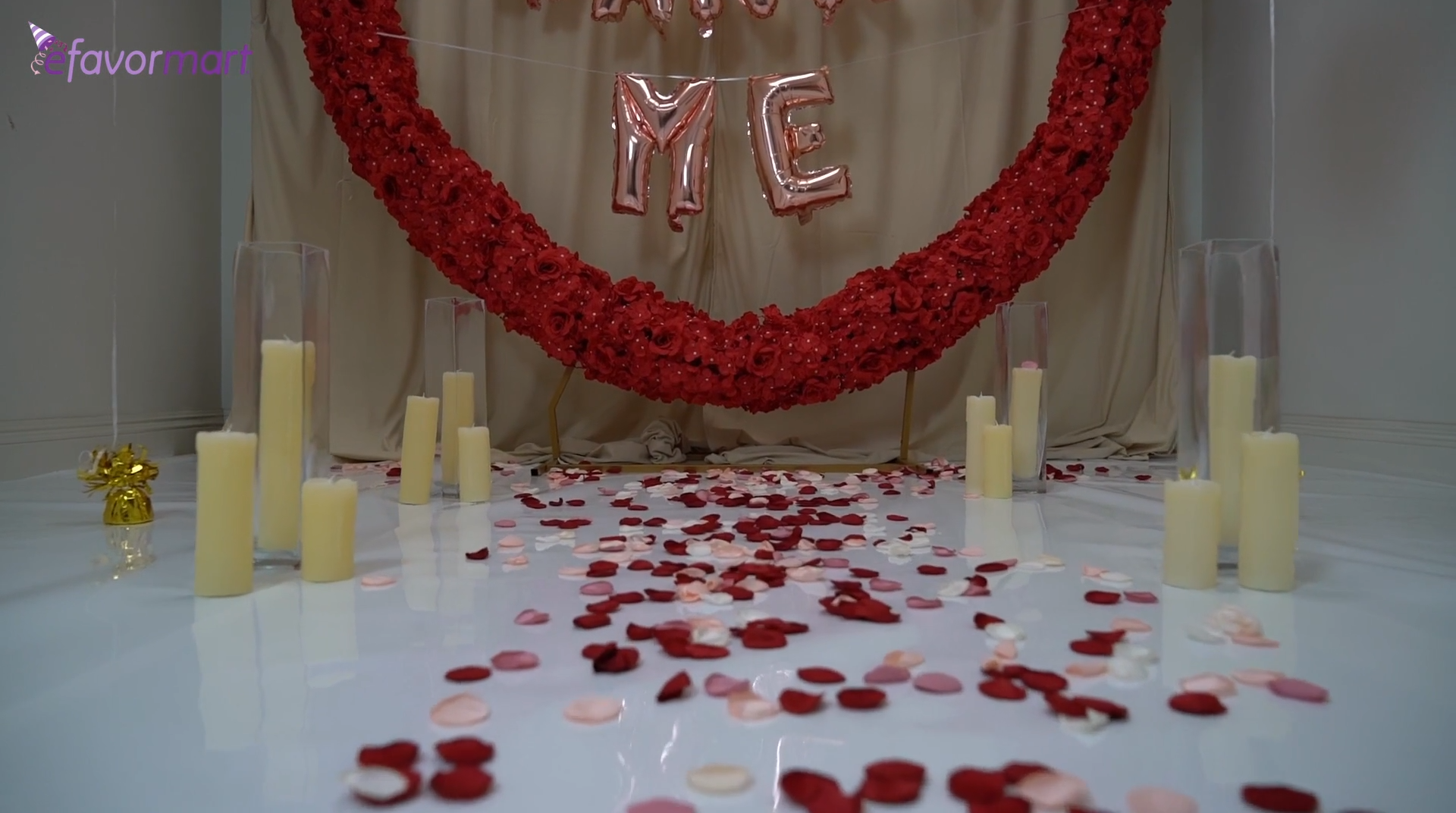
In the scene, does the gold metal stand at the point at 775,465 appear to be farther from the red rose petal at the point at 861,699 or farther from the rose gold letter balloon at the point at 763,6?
the red rose petal at the point at 861,699

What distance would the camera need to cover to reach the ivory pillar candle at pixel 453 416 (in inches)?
85.7

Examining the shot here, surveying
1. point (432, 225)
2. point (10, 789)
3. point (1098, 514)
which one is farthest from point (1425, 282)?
point (10, 789)

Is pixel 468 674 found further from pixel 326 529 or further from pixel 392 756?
pixel 326 529

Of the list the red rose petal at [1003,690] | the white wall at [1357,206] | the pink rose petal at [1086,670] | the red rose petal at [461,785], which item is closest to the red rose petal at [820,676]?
the red rose petal at [1003,690]

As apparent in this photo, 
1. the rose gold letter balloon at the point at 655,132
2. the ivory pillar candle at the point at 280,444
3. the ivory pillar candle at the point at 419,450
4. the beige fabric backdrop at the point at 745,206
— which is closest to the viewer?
the ivory pillar candle at the point at 280,444

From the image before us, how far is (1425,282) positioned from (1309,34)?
37.8 inches

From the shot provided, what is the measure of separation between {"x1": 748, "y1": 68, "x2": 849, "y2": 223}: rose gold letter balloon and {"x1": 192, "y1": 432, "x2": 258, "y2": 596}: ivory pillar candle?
6.34 ft

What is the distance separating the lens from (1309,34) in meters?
2.92

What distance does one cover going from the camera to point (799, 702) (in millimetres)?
878

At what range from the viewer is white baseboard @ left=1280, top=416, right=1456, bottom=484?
2471 mm

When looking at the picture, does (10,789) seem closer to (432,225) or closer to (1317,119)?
(432,225)

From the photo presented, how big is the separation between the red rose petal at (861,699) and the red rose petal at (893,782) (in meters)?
0.13

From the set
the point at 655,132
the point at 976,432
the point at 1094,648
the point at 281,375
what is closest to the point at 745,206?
the point at 655,132

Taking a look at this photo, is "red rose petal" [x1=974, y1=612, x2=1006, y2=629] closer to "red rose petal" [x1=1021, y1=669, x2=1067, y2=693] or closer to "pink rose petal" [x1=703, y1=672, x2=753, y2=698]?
"red rose petal" [x1=1021, y1=669, x2=1067, y2=693]
